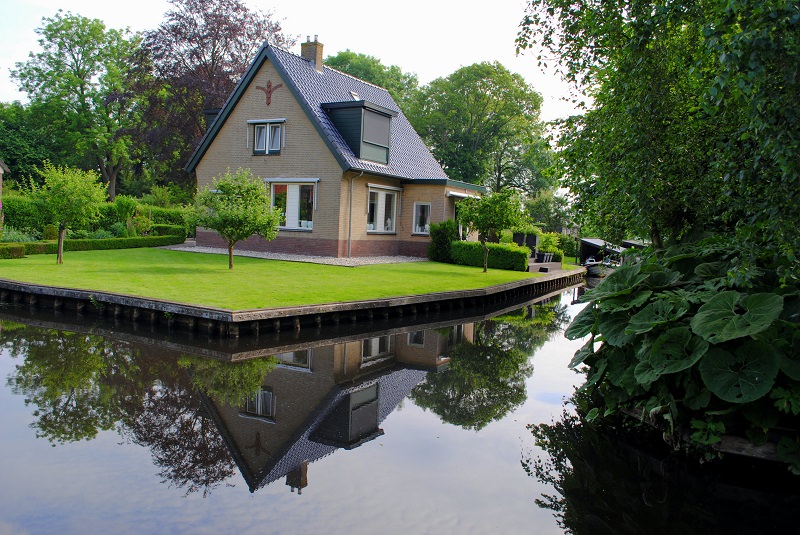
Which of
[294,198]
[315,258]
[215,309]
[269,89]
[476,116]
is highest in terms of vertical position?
[476,116]

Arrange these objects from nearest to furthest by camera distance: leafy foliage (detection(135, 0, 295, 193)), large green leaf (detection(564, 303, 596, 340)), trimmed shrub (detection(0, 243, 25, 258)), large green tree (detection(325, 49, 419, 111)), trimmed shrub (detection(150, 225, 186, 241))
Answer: large green leaf (detection(564, 303, 596, 340)) → trimmed shrub (detection(0, 243, 25, 258)) → trimmed shrub (detection(150, 225, 186, 241)) → leafy foliage (detection(135, 0, 295, 193)) → large green tree (detection(325, 49, 419, 111))

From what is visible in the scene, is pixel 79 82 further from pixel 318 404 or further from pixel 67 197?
pixel 318 404

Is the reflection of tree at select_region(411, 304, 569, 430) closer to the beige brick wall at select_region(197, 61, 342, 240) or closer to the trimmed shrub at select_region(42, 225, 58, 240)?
the beige brick wall at select_region(197, 61, 342, 240)

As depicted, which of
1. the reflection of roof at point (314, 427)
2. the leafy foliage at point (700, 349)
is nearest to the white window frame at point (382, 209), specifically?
the reflection of roof at point (314, 427)

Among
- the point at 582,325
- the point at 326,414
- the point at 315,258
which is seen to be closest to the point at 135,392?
the point at 326,414

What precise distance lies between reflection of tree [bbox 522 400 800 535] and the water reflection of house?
6.29ft

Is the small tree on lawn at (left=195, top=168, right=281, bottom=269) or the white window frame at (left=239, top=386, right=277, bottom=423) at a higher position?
the small tree on lawn at (left=195, top=168, right=281, bottom=269)

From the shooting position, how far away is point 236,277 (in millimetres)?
13906

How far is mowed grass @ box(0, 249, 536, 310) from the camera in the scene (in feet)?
37.1

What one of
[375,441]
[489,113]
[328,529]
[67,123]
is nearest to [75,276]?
[375,441]

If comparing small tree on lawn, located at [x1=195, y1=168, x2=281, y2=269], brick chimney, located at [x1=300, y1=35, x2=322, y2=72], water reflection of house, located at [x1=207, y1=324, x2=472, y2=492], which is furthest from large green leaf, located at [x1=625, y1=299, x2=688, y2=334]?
brick chimney, located at [x1=300, y1=35, x2=322, y2=72]

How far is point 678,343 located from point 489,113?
35146 mm

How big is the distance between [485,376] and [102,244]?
1677 cm

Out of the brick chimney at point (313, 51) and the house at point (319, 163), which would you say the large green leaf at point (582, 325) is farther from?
the brick chimney at point (313, 51)
